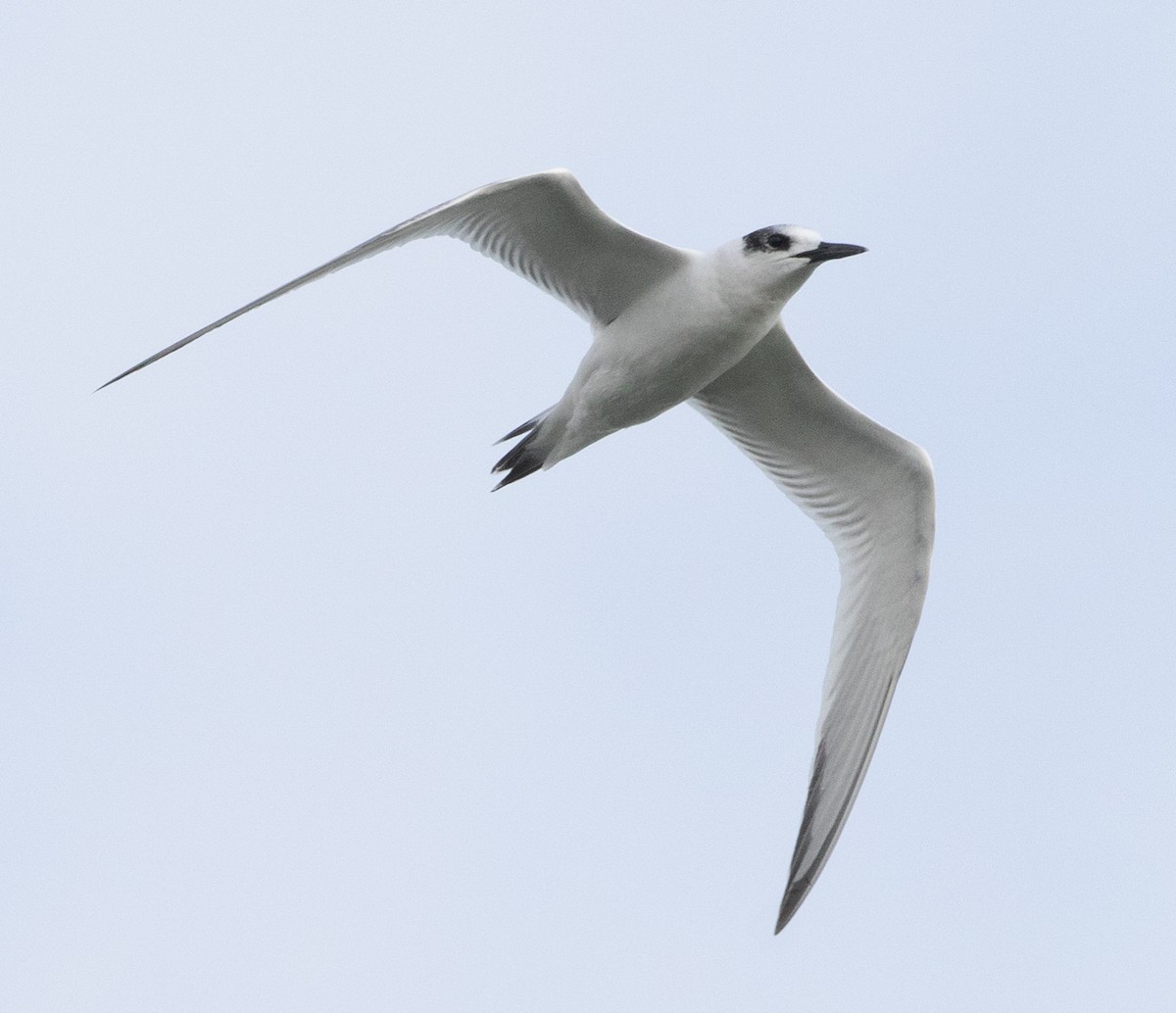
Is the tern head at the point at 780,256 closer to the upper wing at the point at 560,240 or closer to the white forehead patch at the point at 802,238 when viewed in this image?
the white forehead patch at the point at 802,238

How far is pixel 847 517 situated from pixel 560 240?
293 centimetres

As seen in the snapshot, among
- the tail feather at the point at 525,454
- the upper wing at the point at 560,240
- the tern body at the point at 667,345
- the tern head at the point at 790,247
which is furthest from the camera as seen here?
the tail feather at the point at 525,454

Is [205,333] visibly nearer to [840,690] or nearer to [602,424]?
[602,424]

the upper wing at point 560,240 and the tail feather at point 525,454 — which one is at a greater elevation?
the upper wing at point 560,240

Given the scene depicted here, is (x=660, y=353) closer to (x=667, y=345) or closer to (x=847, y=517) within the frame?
(x=667, y=345)

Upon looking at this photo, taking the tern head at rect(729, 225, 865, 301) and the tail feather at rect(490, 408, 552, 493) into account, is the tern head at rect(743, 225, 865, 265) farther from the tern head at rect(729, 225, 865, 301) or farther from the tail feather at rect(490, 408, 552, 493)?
the tail feather at rect(490, 408, 552, 493)

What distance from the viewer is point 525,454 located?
10914 mm

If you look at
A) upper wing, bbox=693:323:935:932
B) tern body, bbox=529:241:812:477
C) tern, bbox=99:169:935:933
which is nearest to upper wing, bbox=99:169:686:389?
tern, bbox=99:169:935:933

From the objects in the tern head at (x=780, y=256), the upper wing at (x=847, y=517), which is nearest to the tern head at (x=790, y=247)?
the tern head at (x=780, y=256)

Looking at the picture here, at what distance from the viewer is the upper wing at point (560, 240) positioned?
32.6ft

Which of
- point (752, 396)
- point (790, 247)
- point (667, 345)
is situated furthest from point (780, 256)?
point (752, 396)

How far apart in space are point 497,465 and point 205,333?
9.50ft

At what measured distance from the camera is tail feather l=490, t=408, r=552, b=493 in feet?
35.7

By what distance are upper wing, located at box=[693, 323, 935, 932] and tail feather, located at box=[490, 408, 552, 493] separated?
1.39 m
